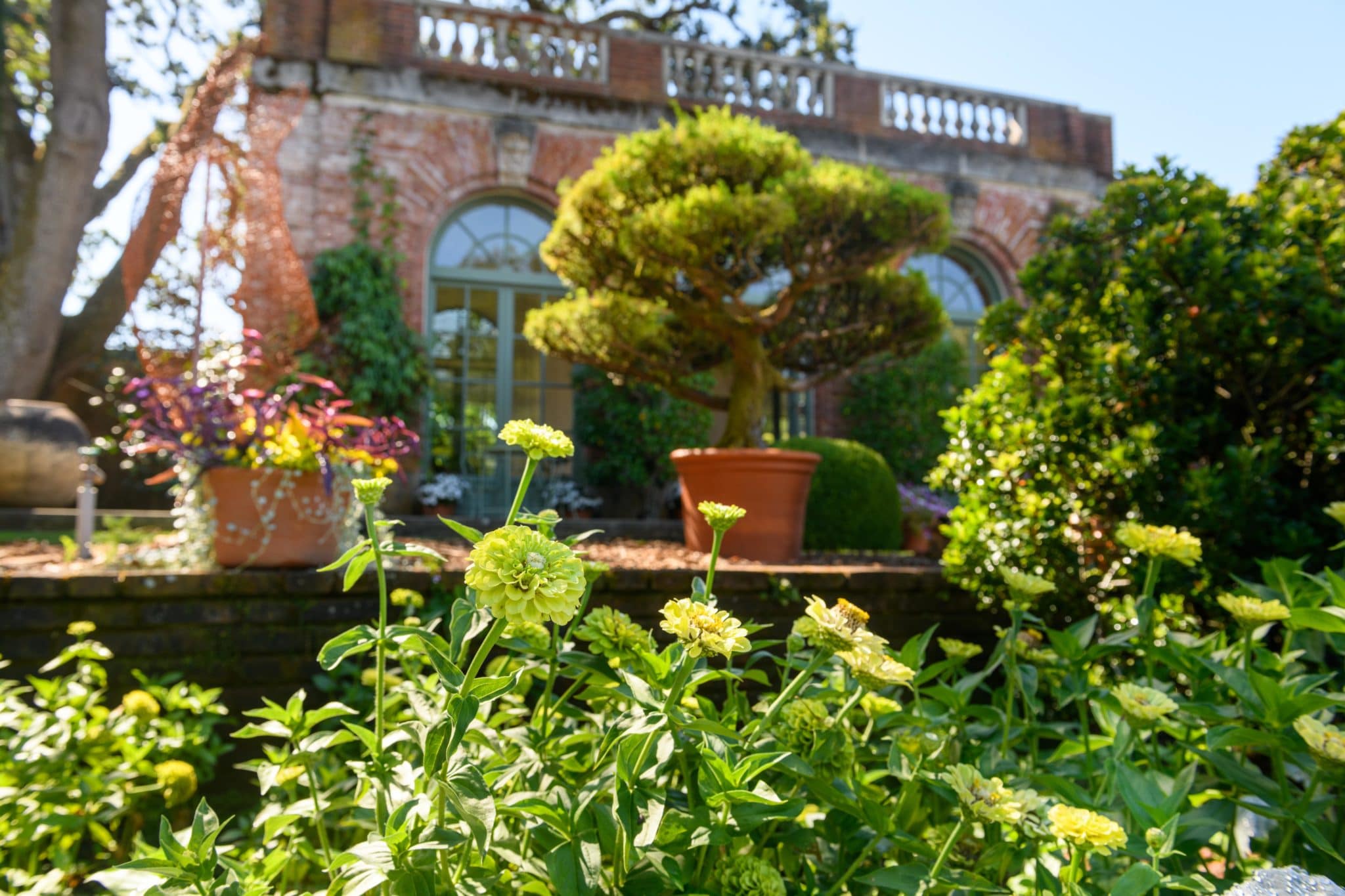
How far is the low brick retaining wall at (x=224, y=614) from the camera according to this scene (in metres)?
2.57

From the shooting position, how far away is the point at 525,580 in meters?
0.77

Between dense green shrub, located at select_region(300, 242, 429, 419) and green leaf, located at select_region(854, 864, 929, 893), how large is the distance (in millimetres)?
6617

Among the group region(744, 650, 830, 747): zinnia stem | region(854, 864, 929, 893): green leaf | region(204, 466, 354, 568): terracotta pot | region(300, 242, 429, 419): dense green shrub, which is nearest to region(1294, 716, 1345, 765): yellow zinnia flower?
region(854, 864, 929, 893): green leaf

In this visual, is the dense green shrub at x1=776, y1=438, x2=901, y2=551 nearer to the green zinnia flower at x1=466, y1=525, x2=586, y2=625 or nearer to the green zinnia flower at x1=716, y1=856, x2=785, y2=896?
the green zinnia flower at x1=716, y1=856, x2=785, y2=896

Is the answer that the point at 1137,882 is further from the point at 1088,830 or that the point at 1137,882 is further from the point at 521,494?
the point at 521,494

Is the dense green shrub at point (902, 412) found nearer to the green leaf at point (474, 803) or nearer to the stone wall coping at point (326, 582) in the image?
the stone wall coping at point (326, 582)

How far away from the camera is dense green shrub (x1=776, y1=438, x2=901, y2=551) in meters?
6.01

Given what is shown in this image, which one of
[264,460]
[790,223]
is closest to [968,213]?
[790,223]

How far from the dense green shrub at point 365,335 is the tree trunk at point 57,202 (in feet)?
9.65

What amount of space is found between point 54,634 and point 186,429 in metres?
0.84

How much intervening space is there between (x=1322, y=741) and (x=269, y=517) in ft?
9.52

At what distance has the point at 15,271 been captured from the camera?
8.16 m

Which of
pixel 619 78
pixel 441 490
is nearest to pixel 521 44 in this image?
pixel 619 78

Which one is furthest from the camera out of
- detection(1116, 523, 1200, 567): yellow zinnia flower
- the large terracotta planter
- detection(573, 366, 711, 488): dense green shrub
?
detection(573, 366, 711, 488): dense green shrub
